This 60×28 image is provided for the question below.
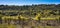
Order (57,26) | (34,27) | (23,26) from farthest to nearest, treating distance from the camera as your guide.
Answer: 1. (57,26)
2. (23,26)
3. (34,27)

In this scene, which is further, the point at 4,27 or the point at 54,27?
the point at 54,27

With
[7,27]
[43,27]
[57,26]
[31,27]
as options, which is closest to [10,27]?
[7,27]

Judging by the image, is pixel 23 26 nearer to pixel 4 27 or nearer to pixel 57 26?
pixel 4 27

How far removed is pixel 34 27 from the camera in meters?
31.8

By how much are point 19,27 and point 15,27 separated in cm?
54

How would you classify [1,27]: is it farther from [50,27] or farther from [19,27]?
[50,27]

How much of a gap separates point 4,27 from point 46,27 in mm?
6136

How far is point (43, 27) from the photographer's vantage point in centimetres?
3428

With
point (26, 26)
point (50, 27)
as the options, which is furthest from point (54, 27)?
point (26, 26)

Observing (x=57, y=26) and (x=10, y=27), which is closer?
(x=10, y=27)

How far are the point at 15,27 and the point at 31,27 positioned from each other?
7.20 feet

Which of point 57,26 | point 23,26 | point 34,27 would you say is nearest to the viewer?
point 34,27

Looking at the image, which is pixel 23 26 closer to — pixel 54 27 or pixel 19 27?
pixel 19 27

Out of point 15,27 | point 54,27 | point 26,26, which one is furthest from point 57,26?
point 15,27
